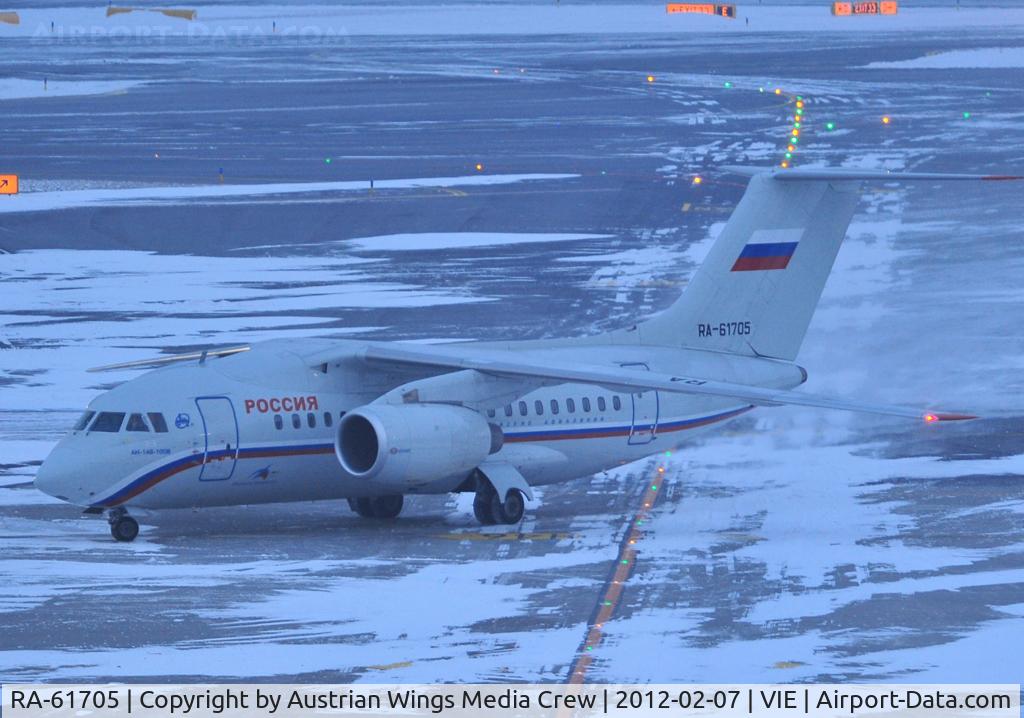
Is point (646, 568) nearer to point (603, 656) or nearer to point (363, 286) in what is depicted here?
point (603, 656)

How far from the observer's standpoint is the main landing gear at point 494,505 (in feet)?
88.2

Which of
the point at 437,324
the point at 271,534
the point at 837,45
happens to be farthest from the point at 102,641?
the point at 837,45

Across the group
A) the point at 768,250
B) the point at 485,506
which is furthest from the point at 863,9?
the point at 485,506

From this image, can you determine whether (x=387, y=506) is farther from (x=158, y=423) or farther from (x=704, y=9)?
(x=704, y=9)

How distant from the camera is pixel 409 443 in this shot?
25.8 metres

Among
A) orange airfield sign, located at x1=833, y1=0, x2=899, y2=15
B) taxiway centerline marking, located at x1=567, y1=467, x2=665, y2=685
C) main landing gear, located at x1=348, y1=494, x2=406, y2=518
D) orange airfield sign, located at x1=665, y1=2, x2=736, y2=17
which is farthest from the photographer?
orange airfield sign, located at x1=833, y1=0, x2=899, y2=15

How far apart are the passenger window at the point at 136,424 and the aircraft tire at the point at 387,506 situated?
3.78 metres

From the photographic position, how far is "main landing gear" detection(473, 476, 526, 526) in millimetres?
26891

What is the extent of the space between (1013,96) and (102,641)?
232 ft

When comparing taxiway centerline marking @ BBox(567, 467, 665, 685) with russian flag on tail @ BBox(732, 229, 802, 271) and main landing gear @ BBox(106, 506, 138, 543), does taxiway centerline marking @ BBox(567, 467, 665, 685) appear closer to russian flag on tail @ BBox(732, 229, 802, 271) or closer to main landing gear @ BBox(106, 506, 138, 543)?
russian flag on tail @ BBox(732, 229, 802, 271)

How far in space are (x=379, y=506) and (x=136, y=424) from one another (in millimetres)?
3978

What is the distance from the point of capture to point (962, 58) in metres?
107

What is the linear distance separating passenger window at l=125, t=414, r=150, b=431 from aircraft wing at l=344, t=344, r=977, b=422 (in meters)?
3.07

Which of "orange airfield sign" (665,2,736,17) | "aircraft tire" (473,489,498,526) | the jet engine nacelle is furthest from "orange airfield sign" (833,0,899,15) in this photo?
the jet engine nacelle
